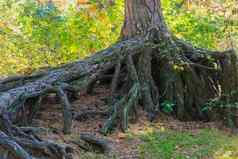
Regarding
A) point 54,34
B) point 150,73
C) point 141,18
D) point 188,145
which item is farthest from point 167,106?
point 54,34

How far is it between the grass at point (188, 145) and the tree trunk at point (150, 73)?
588 mm

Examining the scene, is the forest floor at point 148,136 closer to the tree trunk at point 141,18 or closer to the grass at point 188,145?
the grass at point 188,145

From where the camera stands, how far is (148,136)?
7.21 m

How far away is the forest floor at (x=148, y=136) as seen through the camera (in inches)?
256

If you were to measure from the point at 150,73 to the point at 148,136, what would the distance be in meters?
1.63

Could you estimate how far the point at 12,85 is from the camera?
739 cm

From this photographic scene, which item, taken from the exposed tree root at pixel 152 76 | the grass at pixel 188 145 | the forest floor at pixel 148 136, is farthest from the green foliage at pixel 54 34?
the grass at pixel 188 145

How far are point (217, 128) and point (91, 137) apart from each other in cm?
242

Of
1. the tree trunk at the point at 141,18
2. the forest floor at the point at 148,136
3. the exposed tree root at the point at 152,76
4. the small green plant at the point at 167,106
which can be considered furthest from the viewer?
the tree trunk at the point at 141,18

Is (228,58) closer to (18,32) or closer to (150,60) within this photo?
(150,60)

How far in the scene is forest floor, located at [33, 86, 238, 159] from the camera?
6.51 meters

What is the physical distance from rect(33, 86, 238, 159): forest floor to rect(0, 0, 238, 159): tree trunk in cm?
22

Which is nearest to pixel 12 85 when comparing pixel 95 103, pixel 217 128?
pixel 95 103

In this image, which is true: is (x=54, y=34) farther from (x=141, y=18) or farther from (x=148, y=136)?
(x=148, y=136)
